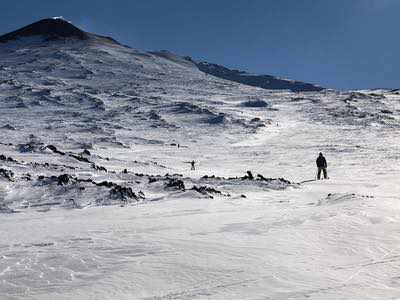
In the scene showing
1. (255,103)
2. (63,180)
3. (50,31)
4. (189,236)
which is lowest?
(189,236)

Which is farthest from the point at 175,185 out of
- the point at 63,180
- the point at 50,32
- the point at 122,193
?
the point at 50,32

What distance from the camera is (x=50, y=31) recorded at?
17388 centimetres

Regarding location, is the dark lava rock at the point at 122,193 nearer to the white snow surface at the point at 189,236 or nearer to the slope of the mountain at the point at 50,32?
the white snow surface at the point at 189,236

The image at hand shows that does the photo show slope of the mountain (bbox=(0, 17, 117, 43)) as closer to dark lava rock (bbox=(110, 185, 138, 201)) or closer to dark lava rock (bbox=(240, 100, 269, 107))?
dark lava rock (bbox=(240, 100, 269, 107))

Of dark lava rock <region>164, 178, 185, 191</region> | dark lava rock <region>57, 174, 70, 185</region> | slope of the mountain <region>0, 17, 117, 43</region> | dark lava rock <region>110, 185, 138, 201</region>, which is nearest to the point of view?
dark lava rock <region>110, 185, 138, 201</region>

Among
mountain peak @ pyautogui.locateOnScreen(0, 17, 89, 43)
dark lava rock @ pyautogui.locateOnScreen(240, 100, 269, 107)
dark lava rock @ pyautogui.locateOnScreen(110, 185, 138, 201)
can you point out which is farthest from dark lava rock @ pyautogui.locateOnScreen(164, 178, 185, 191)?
mountain peak @ pyautogui.locateOnScreen(0, 17, 89, 43)

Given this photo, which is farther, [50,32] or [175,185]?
[50,32]

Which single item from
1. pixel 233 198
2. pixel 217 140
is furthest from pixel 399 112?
pixel 233 198

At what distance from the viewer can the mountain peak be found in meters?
169

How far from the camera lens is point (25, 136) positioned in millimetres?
57531

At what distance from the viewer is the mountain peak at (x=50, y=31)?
169 m

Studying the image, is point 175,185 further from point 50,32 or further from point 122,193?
point 50,32

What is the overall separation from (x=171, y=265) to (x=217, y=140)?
54.9m

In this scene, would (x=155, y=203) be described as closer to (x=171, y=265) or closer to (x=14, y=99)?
(x=171, y=265)
